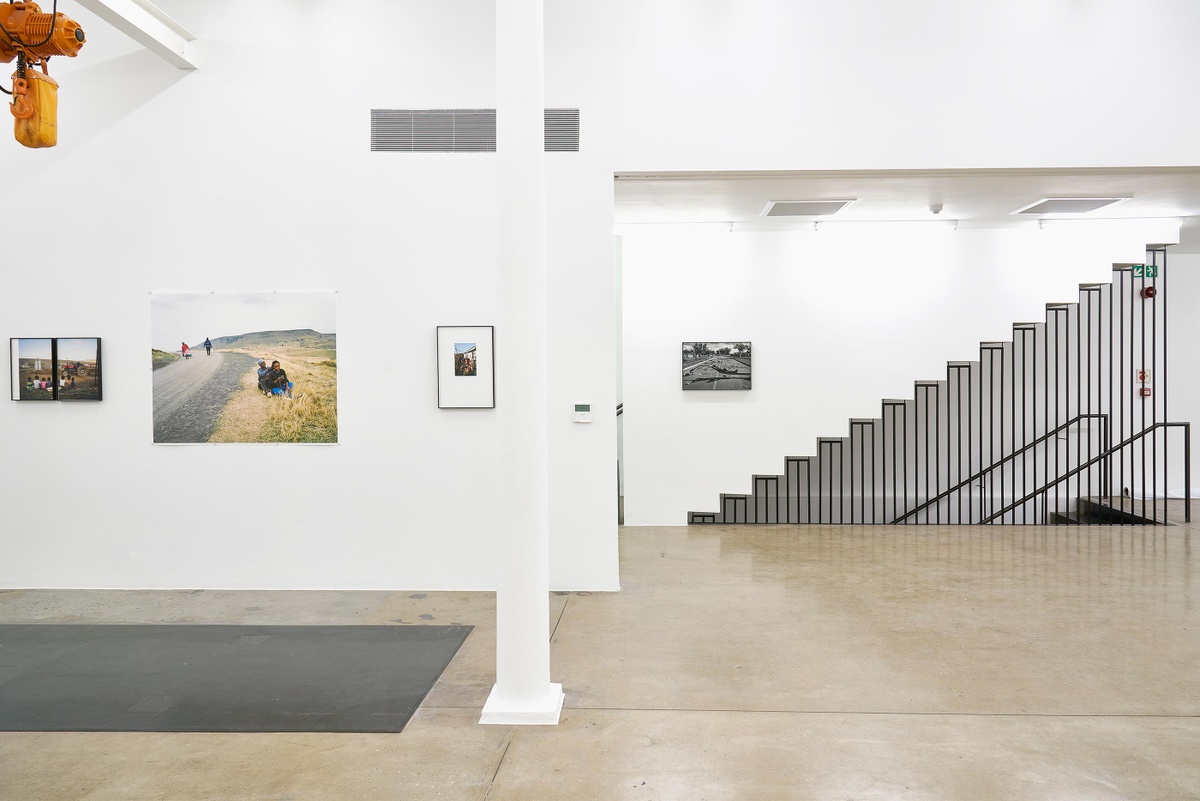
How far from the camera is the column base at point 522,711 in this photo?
3.67 metres

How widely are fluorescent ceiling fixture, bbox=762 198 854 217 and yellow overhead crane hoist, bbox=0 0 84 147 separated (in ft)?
17.8

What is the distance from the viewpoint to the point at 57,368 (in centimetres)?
600

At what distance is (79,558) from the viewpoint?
6.04m

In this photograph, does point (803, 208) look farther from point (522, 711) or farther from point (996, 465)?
point (522, 711)

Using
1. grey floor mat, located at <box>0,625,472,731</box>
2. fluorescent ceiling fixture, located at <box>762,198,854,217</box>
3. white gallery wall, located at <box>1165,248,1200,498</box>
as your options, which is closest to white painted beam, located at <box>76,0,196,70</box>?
grey floor mat, located at <box>0,625,472,731</box>

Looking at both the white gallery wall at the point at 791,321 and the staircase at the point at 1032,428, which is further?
the staircase at the point at 1032,428

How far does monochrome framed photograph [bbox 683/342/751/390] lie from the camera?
873 cm

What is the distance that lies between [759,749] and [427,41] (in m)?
5.10

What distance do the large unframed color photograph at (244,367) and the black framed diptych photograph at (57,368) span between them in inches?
17.7

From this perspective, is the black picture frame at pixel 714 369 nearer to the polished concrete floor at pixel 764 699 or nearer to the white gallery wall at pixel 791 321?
the white gallery wall at pixel 791 321

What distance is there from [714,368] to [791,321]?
98 centimetres

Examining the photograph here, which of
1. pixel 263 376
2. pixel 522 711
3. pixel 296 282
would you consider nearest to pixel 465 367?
pixel 296 282

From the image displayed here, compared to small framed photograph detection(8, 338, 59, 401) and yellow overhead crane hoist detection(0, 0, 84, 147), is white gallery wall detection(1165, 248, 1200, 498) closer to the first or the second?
yellow overhead crane hoist detection(0, 0, 84, 147)

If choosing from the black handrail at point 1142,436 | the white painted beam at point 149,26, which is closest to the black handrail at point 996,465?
the black handrail at point 1142,436
